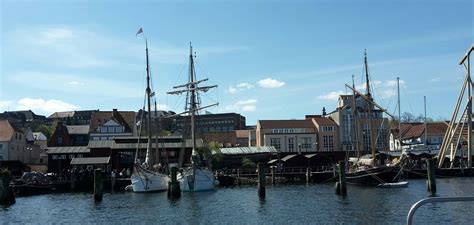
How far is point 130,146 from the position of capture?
311 ft

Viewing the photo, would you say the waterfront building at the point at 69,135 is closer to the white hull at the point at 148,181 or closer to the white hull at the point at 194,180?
the white hull at the point at 148,181

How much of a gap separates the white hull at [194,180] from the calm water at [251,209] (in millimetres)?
5484

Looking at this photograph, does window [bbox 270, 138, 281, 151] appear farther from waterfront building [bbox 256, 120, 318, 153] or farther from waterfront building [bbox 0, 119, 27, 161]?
waterfront building [bbox 0, 119, 27, 161]

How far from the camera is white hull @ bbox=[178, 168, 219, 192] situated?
6746 cm

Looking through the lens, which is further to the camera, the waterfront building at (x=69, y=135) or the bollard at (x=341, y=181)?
the waterfront building at (x=69, y=135)

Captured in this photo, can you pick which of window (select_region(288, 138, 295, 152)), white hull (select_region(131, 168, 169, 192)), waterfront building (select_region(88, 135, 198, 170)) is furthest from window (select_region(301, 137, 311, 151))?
white hull (select_region(131, 168, 169, 192))

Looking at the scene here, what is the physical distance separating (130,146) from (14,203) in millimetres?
38787

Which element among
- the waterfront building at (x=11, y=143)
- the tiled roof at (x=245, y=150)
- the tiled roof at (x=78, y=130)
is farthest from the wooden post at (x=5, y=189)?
the tiled roof at (x=78, y=130)

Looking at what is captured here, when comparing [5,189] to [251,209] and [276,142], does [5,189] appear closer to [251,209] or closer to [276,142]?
[251,209]

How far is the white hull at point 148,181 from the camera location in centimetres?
6862

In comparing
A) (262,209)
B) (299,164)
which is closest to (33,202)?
(262,209)

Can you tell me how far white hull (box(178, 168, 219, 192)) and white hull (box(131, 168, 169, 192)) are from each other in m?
2.63

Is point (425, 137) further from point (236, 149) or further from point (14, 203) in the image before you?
point (14, 203)

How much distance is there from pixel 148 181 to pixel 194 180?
6.13 meters
